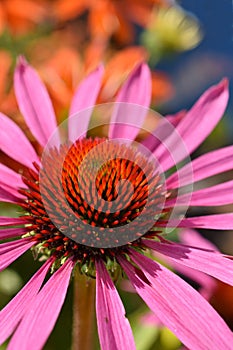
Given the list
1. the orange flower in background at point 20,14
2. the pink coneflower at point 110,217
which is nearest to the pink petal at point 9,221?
the pink coneflower at point 110,217

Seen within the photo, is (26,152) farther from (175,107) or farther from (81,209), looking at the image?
(175,107)

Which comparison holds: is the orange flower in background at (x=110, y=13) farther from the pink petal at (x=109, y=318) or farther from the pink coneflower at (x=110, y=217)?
the pink petal at (x=109, y=318)

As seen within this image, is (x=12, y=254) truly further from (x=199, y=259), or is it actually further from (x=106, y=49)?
(x=106, y=49)

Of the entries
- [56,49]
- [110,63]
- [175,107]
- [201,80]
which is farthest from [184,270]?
[201,80]

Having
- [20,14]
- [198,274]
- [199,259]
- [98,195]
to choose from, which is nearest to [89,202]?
[98,195]

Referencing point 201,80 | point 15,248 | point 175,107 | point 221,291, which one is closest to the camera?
point 15,248
